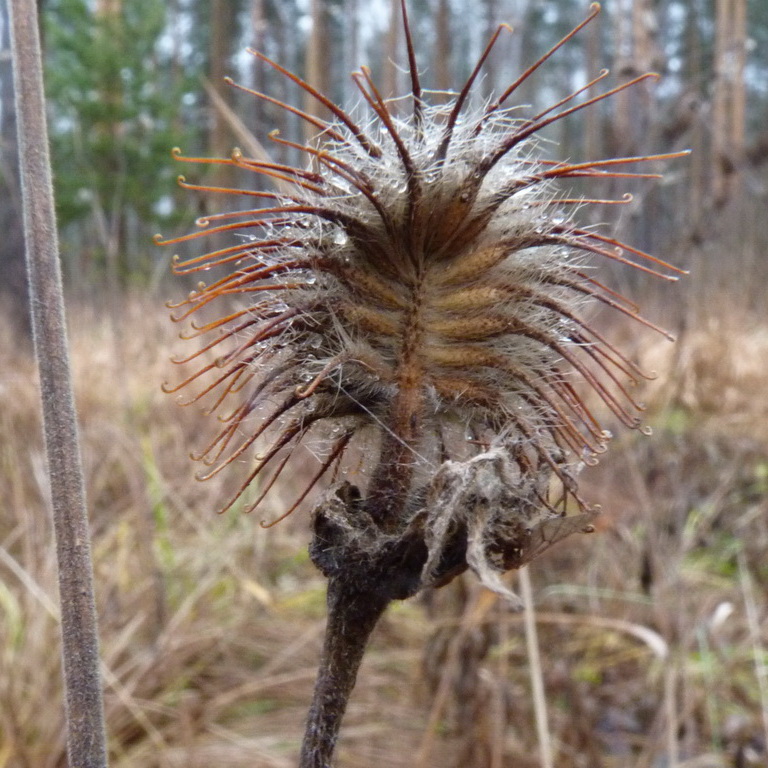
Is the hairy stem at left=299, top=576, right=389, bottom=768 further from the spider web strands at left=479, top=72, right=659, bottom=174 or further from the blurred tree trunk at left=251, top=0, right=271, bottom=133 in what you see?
the blurred tree trunk at left=251, top=0, right=271, bottom=133

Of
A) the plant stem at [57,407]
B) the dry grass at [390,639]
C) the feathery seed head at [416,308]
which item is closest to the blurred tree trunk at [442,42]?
the dry grass at [390,639]

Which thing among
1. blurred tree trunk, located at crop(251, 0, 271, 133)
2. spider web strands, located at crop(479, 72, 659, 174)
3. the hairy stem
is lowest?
the hairy stem

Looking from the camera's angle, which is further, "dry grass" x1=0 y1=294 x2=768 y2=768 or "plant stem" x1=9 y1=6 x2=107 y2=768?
"dry grass" x1=0 y1=294 x2=768 y2=768

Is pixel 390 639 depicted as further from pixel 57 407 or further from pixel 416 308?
pixel 57 407

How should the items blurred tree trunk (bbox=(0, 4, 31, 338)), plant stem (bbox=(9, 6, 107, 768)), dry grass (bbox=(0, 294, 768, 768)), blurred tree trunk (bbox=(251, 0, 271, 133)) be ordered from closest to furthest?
plant stem (bbox=(9, 6, 107, 768))
dry grass (bbox=(0, 294, 768, 768))
blurred tree trunk (bbox=(0, 4, 31, 338))
blurred tree trunk (bbox=(251, 0, 271, 133))

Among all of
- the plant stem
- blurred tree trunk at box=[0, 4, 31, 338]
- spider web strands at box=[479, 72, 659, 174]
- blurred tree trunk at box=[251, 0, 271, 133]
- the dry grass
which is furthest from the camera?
blurred tree trunk at box=[251, 0, 271, 133]

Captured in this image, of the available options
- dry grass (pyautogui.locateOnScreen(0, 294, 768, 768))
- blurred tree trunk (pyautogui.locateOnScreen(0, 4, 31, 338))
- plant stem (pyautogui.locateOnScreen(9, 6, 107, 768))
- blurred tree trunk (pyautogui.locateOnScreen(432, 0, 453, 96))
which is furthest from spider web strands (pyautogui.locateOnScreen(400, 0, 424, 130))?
blurred tree trunk (pyautogui.locateOnScreen(432, 0, 453, 96))

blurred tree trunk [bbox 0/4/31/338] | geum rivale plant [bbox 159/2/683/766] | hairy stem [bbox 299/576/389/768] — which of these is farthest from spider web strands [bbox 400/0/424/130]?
blurred tree trunk [bbox 0/4/31/338]

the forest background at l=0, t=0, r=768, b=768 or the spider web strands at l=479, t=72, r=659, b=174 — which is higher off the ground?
the spider web strands at l=479, t=72, r=659, b=174
